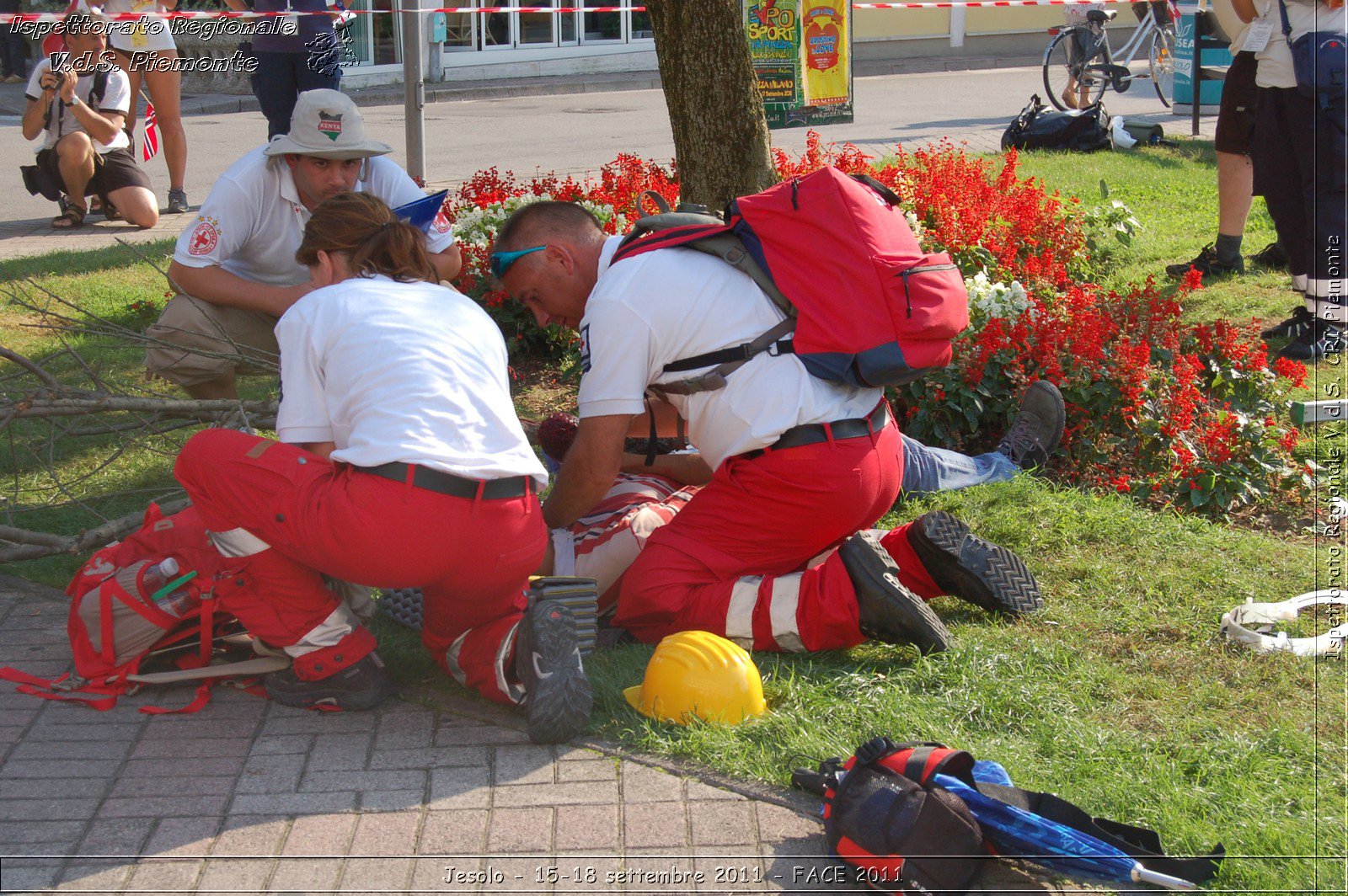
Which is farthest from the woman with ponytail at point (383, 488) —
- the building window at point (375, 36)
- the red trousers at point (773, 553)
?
the building window at point (375, 36)

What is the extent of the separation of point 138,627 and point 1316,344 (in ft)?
16.4

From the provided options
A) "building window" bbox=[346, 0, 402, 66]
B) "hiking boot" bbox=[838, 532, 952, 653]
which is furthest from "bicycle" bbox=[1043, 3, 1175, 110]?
"hiking boot" bbox=[838, 532, 952, 653]

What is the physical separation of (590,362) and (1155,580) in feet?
6.31

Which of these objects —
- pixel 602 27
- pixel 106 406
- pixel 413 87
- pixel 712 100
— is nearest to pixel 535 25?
pixel 602 27

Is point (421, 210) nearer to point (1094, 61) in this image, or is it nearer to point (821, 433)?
point (821, 433)

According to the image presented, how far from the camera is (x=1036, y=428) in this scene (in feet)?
15.7

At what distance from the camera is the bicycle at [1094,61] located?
14273 mm

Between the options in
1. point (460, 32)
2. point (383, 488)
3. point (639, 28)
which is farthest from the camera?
point (639, 28)

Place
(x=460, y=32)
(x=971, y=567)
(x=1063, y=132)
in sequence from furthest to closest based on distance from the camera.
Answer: (x=460, y=32), (x=1063, y=132), (x=971, y=567)

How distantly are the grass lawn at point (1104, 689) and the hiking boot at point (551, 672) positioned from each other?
0.17 meters

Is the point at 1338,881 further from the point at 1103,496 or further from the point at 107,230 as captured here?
the point at 107,230

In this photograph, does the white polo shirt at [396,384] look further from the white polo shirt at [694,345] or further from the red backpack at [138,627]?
the red backpack at [138,627]

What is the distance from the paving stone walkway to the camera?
2609 mm

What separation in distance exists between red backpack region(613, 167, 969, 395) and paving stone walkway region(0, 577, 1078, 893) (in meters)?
1.19
